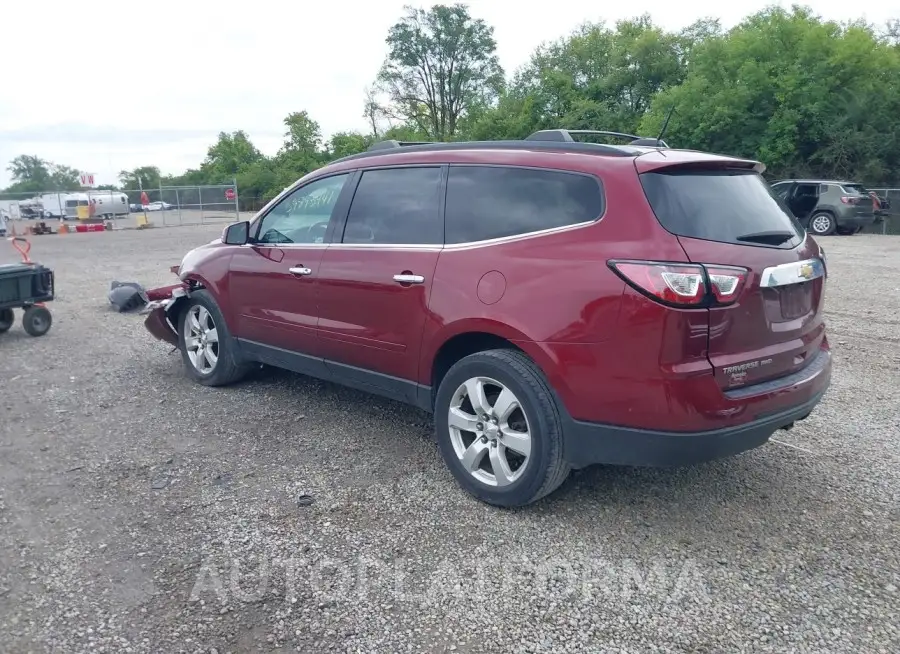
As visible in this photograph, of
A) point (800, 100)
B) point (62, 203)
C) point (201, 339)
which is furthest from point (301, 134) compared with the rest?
point (201, 339)

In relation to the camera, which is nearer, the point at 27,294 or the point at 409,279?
the point at 409,279

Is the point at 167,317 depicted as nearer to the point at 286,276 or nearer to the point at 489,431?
the point at 286,276

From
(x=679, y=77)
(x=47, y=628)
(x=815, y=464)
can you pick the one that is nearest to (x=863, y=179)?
(x=679, y=77)

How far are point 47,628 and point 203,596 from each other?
571 mm

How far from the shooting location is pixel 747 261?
10.5 feet

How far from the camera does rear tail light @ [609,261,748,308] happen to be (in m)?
3.03

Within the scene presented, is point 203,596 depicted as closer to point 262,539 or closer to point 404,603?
point 262,539

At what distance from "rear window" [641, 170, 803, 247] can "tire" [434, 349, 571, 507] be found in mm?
952

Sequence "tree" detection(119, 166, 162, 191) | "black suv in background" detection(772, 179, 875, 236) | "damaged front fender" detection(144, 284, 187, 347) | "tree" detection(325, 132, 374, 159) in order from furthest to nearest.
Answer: "tree" detection(119, 166, 162, 191)
"tree" detection(325, 132, 374, 159)
"black suv in background" detection(772, 179, 875, 236)
"damaged front fender" detection(144, 284, 187, 347)

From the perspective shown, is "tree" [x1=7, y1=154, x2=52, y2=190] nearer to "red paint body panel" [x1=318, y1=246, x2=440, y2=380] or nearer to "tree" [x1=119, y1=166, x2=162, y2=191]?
"tree" [x1=119, y1=166, x2=162, y2=191]

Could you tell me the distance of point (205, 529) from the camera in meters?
3.52

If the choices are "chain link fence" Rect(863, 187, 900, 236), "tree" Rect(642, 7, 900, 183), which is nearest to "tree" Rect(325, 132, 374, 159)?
"tree" Rect(642, 7, 900, 183)

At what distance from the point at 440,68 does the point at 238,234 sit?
176ft

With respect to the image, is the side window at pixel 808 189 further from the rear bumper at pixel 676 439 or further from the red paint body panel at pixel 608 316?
the rear bumper at pixel 676 439
